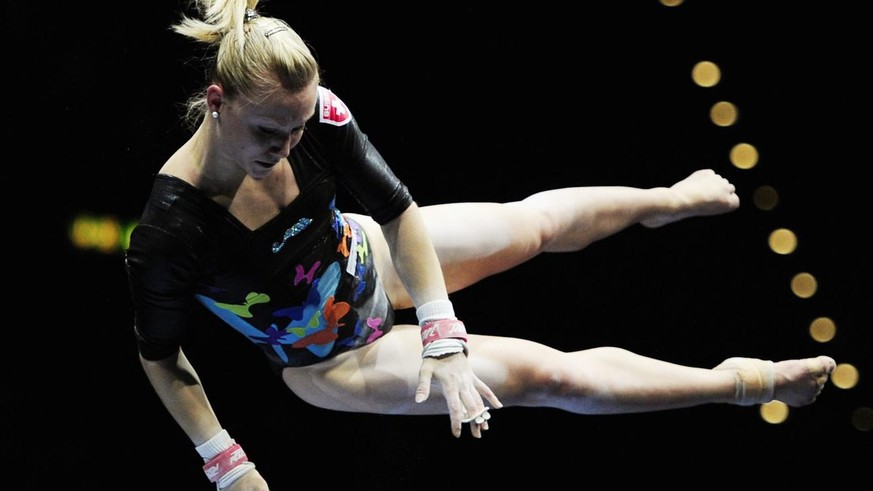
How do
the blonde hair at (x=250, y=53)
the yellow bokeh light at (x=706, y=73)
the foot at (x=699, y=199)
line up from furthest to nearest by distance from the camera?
the yellow bokeh light at (x=706, y=73) < the foot at (x=699, y=199) < the blonde hair at (x=250, y=53)

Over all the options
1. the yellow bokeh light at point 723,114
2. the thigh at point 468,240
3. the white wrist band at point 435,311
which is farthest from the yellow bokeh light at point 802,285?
the white wrist band at point 435,311

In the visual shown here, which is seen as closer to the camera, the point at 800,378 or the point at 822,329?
the point at 800,378

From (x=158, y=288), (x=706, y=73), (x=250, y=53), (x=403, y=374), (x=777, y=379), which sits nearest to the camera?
(x=250, y=53)

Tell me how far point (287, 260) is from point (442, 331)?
10.8 inches

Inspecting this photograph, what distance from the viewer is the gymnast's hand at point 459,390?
1511 millimetres

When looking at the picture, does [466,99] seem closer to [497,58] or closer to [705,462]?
[497,58]

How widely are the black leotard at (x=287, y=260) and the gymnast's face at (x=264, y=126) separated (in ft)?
0.32

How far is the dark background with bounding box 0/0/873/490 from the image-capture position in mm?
2246

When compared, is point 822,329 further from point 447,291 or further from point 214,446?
point 214,446

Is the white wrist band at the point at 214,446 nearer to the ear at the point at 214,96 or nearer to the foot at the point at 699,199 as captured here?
the ear at the point at 214,96

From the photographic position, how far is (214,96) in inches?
56.9

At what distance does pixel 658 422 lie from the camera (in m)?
2.52

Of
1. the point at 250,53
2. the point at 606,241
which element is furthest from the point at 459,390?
the point at 606,241

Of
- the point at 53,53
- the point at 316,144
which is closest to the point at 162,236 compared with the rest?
the point at 316,144
